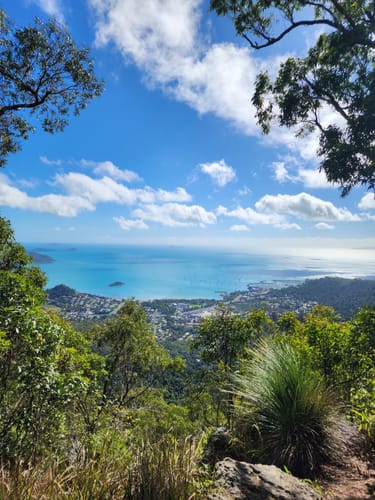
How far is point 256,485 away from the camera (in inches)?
70.5

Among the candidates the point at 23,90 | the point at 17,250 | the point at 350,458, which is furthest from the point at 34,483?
the point at 23,90

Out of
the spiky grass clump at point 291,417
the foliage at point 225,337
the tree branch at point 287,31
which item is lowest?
the foliage at point 225,337

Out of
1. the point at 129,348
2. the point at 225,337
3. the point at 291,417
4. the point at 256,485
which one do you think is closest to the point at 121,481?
the point at 256,485

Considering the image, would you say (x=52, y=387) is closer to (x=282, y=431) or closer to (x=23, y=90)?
(x=282, y=431)

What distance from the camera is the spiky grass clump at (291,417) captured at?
91.9 inches

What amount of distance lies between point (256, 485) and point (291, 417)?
0.91 meters

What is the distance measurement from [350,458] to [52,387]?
122 inches

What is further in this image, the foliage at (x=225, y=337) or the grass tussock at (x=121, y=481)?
the foliage at (x=225, y=337)

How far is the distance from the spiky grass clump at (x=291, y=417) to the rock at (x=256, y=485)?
0.50 m

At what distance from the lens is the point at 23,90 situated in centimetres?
607

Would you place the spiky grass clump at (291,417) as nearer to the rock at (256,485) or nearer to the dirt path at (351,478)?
the dirt path at (351,478)

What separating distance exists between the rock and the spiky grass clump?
50 centimetres

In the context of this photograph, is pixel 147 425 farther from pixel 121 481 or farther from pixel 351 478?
pixel 351 478

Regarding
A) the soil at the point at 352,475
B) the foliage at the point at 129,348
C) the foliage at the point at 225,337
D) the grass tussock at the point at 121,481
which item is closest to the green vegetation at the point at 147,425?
the grass tussock at the point at 121,481
